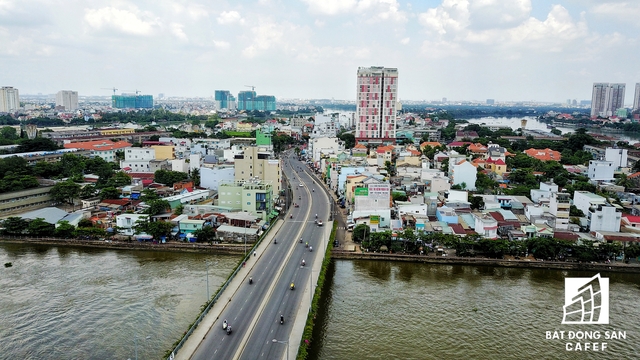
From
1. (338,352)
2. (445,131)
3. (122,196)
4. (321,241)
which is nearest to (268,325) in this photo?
(338,352)

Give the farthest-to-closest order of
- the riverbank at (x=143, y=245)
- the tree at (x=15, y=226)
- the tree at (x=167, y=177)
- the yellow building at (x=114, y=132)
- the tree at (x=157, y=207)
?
the yellow building at (x=114, y=132)
the tree at (x=167, y=177)
the tree at (x=157, y=207)
the tree at (x=15, y=226)
the riverbank at (x=143, y=245)

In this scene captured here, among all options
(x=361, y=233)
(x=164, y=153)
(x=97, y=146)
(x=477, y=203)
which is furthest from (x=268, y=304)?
(x=97, y=146)

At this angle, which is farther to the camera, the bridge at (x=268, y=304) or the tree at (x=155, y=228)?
the tree at (x=155, y=228)

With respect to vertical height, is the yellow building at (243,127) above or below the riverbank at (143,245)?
above

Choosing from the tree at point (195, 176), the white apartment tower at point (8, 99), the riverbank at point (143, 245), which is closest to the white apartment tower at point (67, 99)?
the white apartment tower at point (8, 99)

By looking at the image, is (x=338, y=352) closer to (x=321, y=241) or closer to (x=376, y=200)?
(x=321, y=241)

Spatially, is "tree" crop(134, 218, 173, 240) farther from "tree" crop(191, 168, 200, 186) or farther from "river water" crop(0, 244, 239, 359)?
"tree" crop(191, 168, 200, 186)

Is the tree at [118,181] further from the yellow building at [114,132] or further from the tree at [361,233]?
the yellow building at [114,132]
